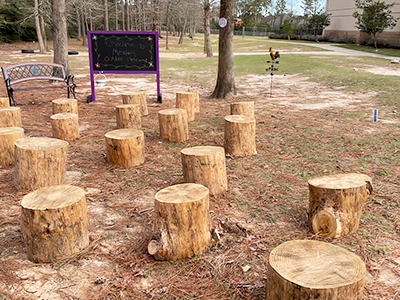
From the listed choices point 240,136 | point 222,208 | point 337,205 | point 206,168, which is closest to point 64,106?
point 240,136

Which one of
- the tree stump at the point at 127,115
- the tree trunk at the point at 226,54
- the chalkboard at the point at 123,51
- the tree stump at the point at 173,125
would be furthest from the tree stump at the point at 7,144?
the tree trunk at the point at 226,54

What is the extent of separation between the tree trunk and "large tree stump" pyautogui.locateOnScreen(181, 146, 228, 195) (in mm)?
6719

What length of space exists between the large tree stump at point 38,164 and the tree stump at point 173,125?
93.7 inches

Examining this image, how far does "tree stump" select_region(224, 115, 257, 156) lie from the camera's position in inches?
224

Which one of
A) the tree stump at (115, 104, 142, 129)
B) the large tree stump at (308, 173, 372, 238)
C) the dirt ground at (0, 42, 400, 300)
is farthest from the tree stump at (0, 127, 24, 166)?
the large tree stump at (308, 173, 372, 238)

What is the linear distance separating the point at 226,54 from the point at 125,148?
6.46 meters

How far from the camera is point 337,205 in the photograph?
11.1 feet

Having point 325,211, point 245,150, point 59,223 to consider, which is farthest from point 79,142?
point 325,211

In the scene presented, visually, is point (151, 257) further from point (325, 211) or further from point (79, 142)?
point (79, 142)

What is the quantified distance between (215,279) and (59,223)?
1466mm

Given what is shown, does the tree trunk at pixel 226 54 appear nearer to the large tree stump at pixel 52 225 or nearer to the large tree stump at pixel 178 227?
the large tree stump at pixel 178 227

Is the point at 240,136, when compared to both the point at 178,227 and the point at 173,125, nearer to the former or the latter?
the point at 173,125

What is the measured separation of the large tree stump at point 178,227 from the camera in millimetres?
3055

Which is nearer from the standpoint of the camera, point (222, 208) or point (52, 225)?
point (52, 225)
